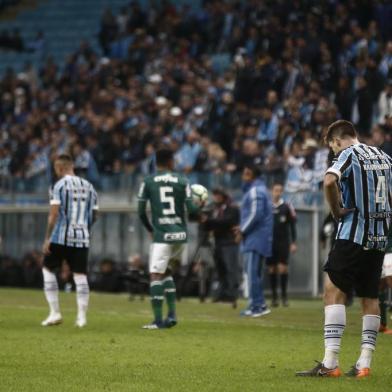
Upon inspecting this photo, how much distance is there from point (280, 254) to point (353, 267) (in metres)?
12.1

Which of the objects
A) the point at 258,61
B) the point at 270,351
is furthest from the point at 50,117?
the point at 270,351

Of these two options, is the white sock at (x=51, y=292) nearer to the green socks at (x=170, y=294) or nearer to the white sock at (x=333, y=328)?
the green socks at (x=170, y=294)

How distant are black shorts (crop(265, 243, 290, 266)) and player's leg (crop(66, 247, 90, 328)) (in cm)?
657

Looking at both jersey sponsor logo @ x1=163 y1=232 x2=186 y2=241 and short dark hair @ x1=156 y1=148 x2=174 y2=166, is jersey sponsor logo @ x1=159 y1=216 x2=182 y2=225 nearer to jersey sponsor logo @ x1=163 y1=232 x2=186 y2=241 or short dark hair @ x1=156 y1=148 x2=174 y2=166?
jersey sponsor logo @ x1=163 y1=232 x2=186 y2=241

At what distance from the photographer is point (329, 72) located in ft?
85.5

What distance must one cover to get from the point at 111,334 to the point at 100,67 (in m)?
21.6

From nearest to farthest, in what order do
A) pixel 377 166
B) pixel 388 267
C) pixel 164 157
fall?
pixel 377 166 → pixel 388 267 → pixel 164 157

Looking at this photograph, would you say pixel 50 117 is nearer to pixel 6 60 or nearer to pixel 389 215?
pixel 6 60

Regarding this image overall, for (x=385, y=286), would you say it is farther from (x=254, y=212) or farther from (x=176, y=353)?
(x=176, y=353)

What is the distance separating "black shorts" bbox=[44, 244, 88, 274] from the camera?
16.1m

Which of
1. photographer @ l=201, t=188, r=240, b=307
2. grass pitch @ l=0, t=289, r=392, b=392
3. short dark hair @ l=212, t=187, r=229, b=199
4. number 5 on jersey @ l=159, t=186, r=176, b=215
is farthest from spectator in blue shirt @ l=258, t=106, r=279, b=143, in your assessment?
number 5 on jersey @ l=159, t=186, r=176, b=215

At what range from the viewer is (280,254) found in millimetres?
22109

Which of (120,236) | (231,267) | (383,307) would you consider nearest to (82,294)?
(383,307)

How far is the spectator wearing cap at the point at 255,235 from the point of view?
18.7 m
